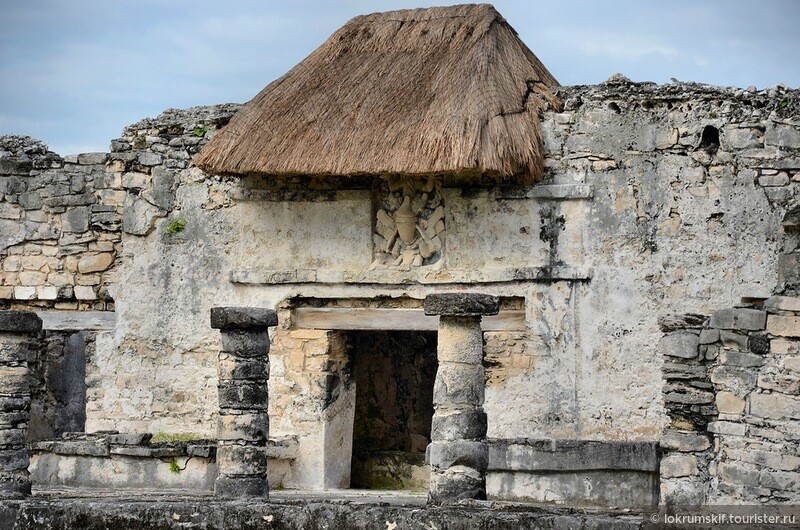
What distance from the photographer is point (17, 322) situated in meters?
12.5

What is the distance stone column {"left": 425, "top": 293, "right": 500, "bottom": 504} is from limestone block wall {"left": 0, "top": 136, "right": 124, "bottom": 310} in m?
5.64

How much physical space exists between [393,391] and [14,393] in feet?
18.1

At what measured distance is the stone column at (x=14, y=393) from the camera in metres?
12.4

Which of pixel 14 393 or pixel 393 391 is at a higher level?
pixel 393 391

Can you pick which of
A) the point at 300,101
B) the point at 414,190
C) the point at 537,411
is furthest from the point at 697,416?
the point at 300,101

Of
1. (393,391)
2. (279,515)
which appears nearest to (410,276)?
(393,391)

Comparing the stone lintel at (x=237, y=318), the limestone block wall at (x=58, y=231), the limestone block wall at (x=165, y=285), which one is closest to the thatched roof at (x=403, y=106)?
the limestone block wall at (x=165, y=285)

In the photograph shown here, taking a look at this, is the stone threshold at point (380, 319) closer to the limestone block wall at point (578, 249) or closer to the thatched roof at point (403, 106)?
the limestone block wall at point (578, 249)

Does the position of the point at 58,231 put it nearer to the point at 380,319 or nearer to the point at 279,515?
the point at 380,319

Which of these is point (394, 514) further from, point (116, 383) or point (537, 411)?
point (116, 383)

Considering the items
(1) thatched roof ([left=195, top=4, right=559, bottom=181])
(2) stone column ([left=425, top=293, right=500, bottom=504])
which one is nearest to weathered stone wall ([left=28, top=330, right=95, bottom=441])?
(1) thatched roof ([left=195, top=4, right=559, bottom=181])

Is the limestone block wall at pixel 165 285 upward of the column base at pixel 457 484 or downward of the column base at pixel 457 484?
upward

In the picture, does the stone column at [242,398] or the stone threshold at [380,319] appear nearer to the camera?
the stone column at [242,398]

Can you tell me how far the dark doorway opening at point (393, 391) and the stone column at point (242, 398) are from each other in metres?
4.43
